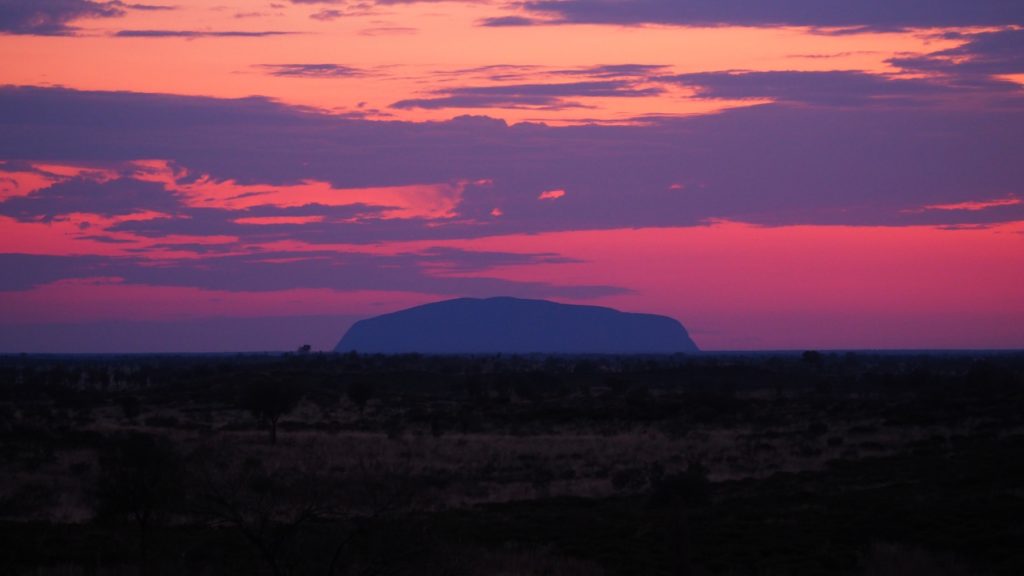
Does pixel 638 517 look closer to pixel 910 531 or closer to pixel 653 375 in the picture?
pixel 910 531

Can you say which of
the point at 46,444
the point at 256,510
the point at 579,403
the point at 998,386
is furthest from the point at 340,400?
the point at 256,510

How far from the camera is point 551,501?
1242 inches

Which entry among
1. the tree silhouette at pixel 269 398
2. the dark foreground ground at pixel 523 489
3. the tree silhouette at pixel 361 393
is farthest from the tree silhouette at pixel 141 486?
the tree silhouette at pixel 361 393

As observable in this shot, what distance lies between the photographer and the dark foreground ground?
19.2 m

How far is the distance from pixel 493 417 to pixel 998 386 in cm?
3472

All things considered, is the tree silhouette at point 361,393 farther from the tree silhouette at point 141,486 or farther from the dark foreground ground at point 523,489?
the tree silhouette at point 141,486

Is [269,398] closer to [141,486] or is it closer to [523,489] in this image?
[523,489]

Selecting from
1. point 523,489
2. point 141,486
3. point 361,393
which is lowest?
point 523,489

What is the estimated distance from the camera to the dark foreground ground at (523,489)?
19.2 meters

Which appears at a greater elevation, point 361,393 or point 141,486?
point 361,393

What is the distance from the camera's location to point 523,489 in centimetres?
3462

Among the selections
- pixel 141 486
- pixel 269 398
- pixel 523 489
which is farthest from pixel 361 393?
pixel 141 486

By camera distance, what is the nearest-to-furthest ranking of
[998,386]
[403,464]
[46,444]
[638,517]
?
[638,517] < [403,464] < [46,444] < [998,386]

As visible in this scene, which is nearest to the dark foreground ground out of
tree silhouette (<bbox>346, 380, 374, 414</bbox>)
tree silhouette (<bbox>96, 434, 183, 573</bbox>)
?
tree silhouette (<bbox>96, 434, 183, 573</bbox>)
